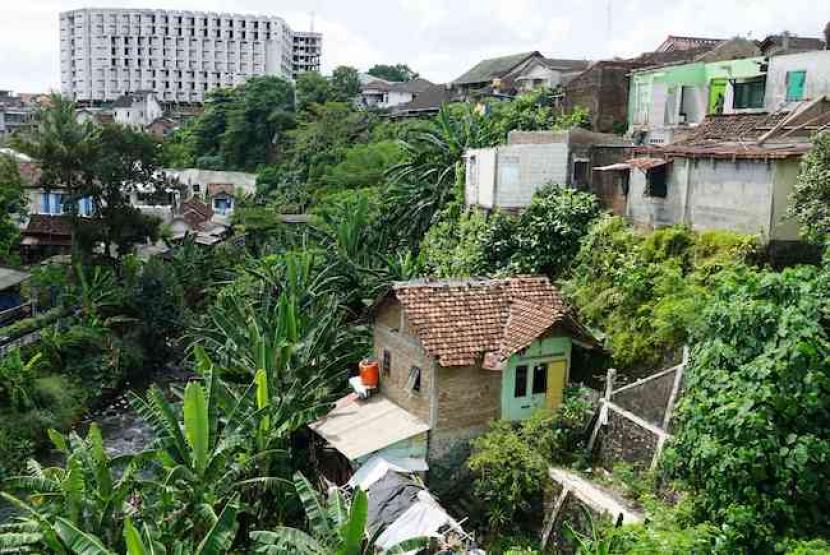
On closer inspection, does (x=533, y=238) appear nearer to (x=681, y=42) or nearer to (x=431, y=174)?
(x=431, y=174)

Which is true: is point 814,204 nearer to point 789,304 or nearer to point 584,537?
point 789,304

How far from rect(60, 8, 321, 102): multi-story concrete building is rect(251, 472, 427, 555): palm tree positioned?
4155 inches

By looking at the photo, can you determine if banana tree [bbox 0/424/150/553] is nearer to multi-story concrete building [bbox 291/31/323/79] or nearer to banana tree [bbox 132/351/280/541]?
banana tree [bbox 132/351/280/541]

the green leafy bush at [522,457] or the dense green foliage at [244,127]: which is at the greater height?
Result: the dense green foliage at [244,127]

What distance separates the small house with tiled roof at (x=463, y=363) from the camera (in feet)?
55.7

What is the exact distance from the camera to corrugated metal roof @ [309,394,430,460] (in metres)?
16.9

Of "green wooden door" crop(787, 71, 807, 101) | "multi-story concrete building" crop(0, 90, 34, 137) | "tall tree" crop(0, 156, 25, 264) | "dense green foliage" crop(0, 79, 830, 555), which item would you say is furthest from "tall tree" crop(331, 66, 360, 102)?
"green wooden door" crop(787, 71, 807, 101)

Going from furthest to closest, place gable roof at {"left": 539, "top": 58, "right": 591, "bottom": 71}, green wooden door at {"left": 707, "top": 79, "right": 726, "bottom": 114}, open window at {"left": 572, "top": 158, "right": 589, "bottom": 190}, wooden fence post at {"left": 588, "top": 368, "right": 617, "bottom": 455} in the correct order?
gable roof at {"left": 539, "top": 58, "right": 591, "bottom": 71} < green wooden door at {"left": 707, "top": 79, "right": 726, "bottom": 114} < open window at {"left": 572, "top": 158, "right": 589, "bottom": 190} < wooden fence post at {"left": 588, "top": 368, "right": 617, "bottom": 455}

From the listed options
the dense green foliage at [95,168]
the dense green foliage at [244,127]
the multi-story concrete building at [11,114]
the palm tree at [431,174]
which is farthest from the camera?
the multi-story concrete building at [11,114]

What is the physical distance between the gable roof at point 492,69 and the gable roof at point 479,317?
40563mm

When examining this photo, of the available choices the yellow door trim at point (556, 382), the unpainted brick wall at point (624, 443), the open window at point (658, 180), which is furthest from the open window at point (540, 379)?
the open window at point (658, 180)

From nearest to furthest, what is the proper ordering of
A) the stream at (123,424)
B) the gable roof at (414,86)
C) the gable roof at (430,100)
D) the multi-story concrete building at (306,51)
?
1. the stream at (123,424)
2. the gable roof at (430,100)
3. the gable roof at (414,86)
4. the multi-story concrete building at (306,51)

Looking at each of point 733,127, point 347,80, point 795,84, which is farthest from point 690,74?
point 347,80

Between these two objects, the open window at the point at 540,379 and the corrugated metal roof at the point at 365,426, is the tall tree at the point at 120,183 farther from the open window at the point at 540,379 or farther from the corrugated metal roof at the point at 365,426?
the open window at the point at 540,379
